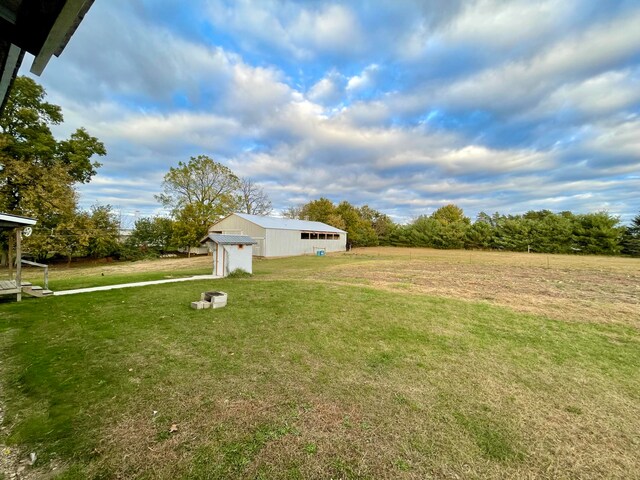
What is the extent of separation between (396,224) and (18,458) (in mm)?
44762

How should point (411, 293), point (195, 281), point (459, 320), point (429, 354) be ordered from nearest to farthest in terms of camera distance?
point (429, 354) < point (459, 320) < point (411, 293) < point (195, 281)

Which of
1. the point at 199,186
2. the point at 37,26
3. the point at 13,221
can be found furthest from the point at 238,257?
the point at 199,186

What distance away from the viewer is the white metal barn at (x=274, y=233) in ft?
72.9

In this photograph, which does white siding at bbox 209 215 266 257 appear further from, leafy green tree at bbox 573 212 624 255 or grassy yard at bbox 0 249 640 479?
leafy green tree at bbox 573 212 624 255

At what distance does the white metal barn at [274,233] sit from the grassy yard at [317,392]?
15.9m

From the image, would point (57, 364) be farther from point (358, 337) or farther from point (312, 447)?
point (358, 337)

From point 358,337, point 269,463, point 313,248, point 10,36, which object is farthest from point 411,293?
point 313,248

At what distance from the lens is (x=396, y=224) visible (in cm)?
4409

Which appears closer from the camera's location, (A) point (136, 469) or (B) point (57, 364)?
(A) point (136, 469)

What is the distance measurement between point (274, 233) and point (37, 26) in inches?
850

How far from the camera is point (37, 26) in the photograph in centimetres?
137

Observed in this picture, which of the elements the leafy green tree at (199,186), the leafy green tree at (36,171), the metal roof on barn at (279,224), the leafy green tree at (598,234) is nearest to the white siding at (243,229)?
the metal roof on barn at (279,224)

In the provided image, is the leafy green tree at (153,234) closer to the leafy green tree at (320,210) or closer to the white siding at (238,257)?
the white siding at (238,257)

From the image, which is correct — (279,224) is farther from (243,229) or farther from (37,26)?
(37,26)
